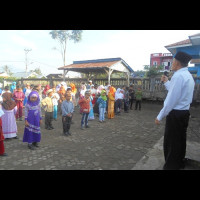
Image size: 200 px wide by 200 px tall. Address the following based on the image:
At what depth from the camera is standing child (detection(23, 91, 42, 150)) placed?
441 cm

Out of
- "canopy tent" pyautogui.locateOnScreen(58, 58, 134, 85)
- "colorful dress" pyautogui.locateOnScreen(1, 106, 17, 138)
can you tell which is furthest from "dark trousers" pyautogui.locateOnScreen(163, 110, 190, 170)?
"canopy tent" pyautogui.locateOnScreen(58, 58, 134, 85)

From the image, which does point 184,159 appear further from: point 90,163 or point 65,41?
point 65,41

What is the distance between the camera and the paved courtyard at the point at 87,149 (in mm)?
3555

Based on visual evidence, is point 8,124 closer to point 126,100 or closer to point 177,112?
point 177,112

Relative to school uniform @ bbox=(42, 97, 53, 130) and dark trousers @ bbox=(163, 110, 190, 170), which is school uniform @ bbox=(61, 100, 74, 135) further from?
dark trousers @ bbox=(163, 110, 190, 170)

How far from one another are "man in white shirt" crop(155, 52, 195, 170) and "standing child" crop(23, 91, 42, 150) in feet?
10.7

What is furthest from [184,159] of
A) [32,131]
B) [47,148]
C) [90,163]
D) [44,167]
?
[32,131]

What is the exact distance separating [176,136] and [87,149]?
251 cm

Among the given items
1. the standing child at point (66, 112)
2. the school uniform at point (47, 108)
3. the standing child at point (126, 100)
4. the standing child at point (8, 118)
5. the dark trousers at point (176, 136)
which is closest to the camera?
the dark trousers at point (176, 136)

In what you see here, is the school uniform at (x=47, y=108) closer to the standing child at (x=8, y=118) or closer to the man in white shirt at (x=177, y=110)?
the standing child at (x=8, y=118)

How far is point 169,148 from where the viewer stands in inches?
109

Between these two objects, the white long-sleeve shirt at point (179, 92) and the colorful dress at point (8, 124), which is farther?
the colorful dress at point (8, 124)

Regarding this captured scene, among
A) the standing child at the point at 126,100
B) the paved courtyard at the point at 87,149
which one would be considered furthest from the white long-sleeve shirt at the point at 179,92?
the standing child at the point at 126,100

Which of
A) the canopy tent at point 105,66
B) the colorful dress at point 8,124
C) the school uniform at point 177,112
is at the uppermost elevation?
the canopy tent at point 105,66
